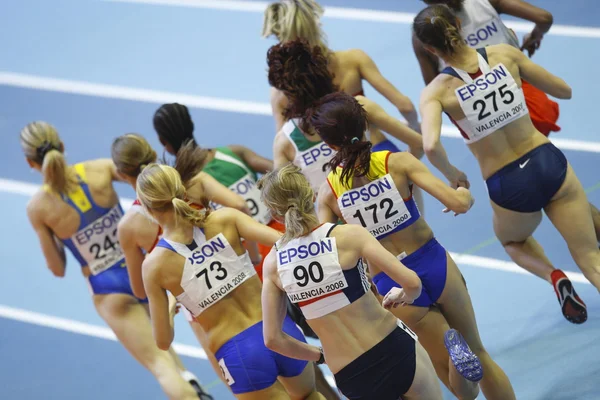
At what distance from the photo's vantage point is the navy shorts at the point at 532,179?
233 inches

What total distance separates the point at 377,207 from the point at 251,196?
1.79 m

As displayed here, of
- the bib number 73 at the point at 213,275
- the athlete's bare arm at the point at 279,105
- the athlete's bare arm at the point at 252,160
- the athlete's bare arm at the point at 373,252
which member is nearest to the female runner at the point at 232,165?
the athlete's bare arm at the point at 252,160

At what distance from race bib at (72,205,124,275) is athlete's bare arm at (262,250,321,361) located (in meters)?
2.58

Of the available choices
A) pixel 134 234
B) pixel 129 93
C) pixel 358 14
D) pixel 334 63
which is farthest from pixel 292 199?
pixel 358 14

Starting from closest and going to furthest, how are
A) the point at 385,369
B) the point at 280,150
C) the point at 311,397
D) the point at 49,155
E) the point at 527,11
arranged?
the point at 385,369 → the point at 311,397 → the point at 280,150 → the point at 49,155 → the point at 527,11

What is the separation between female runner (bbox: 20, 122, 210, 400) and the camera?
699cm

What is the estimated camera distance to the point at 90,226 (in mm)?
7137

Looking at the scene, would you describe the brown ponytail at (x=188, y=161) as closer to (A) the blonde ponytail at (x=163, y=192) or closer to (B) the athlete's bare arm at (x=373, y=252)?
(A) the blonde ponytail at (x=163, y=192)

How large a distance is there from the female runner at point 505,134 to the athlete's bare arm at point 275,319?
1490 mm

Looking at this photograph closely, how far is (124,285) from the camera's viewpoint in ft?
23.4

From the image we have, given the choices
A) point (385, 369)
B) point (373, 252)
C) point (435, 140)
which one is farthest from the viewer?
point (435, 140)

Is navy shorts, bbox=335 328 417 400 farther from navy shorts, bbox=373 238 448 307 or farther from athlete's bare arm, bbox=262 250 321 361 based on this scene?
navy shorts, bbox=373 238 448 307

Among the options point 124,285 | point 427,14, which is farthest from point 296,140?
point 124,285

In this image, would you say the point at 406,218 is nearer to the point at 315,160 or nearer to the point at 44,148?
the point at 315,160
